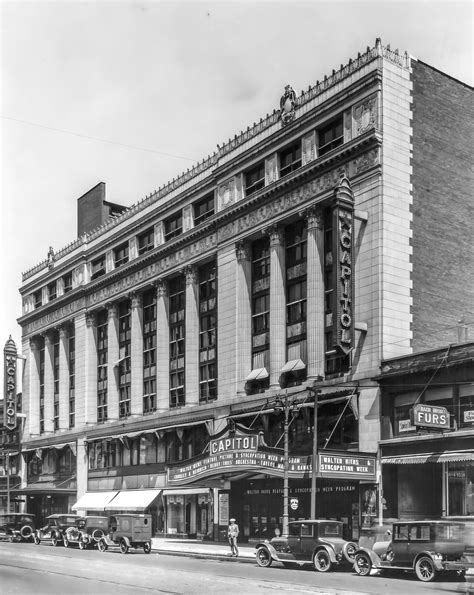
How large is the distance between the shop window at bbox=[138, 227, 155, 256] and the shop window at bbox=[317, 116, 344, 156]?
69.4 ft

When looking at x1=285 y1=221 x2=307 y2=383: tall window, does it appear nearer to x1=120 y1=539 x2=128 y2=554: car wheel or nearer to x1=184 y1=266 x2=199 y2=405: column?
x1=184 y1=266 x2=199 y2=405: column

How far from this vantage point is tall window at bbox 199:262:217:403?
59.1 meters

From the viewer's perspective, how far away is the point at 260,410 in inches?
2034

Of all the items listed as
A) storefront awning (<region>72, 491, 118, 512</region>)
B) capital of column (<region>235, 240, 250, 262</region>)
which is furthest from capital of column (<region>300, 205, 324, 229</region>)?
storefront awning (<region>72, 491, 118, 512</region>)

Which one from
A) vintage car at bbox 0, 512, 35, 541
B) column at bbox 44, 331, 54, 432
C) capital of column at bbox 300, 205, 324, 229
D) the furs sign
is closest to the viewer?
capital of column at bbox 300, 205, 324, 229

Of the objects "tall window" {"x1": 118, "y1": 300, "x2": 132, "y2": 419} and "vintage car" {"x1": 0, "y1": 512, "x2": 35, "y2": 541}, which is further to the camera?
"tall window" {"x1": 118, "y1": 300, "x2": 132, "y2": 419}

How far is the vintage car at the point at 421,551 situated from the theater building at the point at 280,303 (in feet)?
32.0

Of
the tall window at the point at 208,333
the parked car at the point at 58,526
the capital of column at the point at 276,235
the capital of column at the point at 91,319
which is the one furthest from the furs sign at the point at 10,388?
the capital of column at the point at 276,235

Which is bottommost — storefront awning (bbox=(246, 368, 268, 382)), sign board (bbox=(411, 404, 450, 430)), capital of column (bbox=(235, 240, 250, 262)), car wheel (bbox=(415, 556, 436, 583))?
car wheel (bbox=(415, 556, 436, 583))

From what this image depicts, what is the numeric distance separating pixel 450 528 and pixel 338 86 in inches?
1089

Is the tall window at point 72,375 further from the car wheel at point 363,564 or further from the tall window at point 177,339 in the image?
the car wheel at point 363,564

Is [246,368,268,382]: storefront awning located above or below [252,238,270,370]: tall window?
below

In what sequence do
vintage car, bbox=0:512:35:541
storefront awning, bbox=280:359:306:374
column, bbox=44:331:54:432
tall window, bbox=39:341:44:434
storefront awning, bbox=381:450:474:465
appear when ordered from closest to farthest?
storefront awning, bbox=381:450:474:465, storefront awning, bbox=280:359:306:374, vintage car, bbox=0:512:35:541, column, bbox=44:331:54:432, tall window, bbox=39:341:44:434

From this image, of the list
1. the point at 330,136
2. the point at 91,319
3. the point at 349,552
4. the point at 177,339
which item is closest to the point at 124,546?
the point at 349,552
